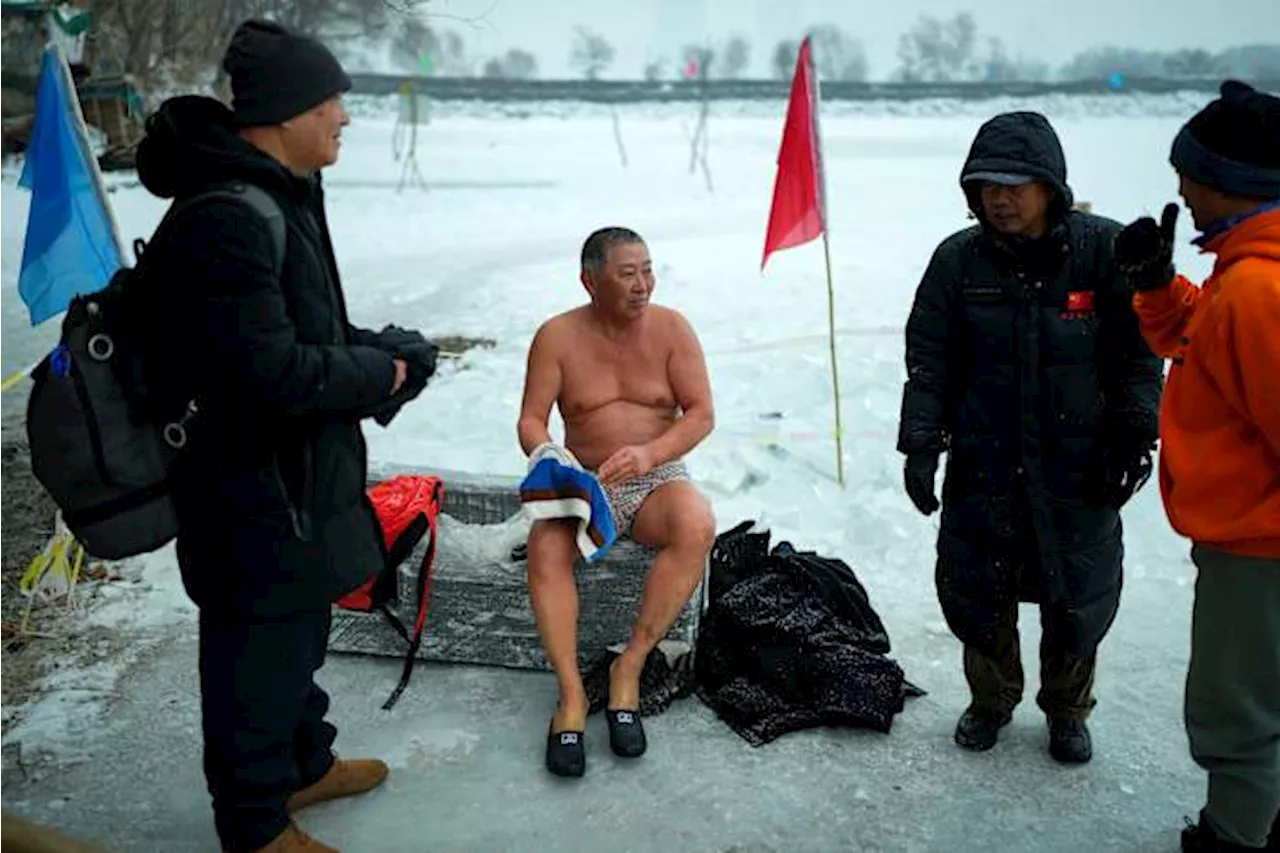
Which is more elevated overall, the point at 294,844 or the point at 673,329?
the point at 673,329

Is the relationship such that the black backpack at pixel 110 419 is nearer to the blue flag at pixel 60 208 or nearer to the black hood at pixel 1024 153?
the black hood at pixel 1024 153

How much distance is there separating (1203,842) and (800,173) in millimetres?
3429

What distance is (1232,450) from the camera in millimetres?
2309

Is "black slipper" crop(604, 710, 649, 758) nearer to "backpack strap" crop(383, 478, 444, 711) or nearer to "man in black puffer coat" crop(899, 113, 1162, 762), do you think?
"backpack strap" crop(383, 478, 444, 711)

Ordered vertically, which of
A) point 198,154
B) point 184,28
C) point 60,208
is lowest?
point 60,208

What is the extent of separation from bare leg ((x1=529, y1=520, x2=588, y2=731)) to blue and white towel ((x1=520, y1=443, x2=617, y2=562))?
0.25 ft

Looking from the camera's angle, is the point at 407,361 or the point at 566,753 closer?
the point at 407,361

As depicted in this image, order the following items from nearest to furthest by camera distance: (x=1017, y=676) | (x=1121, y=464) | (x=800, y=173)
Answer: (x=1121, y=464), (x=1017, y=676), (x=800, y=173)

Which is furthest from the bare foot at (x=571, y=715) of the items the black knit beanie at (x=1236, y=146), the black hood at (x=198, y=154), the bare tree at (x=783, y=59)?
the bare tree at (x=783, y=59)

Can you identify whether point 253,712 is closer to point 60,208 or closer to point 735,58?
point 60,208

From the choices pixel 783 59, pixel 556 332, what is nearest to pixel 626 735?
pixel 556 332

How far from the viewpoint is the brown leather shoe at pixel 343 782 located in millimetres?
2852

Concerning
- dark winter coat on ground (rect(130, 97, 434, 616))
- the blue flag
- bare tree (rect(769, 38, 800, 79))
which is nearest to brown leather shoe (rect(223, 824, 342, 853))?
dark winter coat on ground (rect(130, 97, 434, 616))

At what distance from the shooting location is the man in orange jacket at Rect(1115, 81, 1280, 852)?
7.24ft
